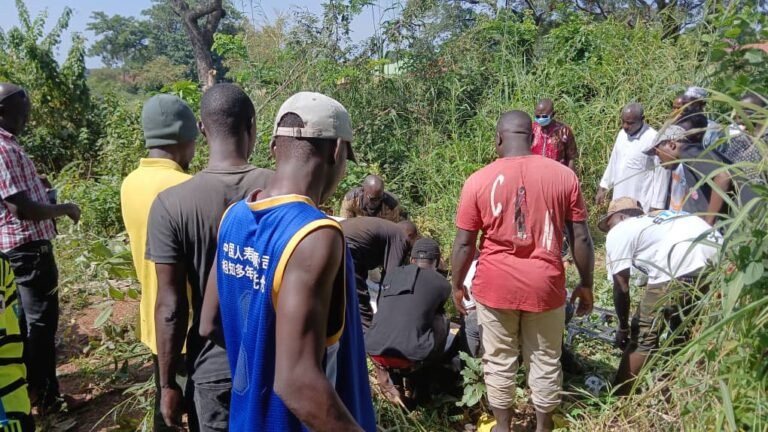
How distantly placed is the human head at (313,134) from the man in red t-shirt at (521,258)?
1.62m

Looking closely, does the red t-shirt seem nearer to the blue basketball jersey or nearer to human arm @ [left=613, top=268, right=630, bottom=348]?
human arm @ [left=613, top=268, right=630, bottom=348]

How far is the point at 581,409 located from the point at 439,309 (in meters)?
1.00

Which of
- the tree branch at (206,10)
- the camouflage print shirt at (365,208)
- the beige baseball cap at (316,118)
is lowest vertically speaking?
the camouflage print shirt at (365,208)

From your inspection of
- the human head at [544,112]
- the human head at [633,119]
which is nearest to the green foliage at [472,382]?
the human head at [633,119]

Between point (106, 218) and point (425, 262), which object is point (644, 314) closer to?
point (425, 262)

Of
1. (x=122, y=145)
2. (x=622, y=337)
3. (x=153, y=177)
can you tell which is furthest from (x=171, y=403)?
(x=122, y=145)

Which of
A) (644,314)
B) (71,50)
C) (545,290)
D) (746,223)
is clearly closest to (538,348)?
(545,290)

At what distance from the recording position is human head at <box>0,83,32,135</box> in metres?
3.04

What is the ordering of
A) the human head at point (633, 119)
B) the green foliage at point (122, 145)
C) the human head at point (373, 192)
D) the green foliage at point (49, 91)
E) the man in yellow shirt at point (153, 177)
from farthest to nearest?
the green foliage at point (49, 91) → the green foliage at point (122, 145) → the human head at point (633, 119) → the human head at point (373, 192) → the man in yellow shirt at point (153, 177)

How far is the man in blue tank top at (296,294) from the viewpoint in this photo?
3.96ft

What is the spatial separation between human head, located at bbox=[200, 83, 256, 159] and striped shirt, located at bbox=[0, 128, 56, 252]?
1.42 meters

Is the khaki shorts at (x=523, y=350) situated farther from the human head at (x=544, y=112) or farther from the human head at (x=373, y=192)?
the human head at (x=544, y=112)

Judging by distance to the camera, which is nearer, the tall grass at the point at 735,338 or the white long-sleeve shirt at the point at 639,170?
the tall grass at the point at 735,338

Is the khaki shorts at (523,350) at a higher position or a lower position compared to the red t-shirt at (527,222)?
lower
